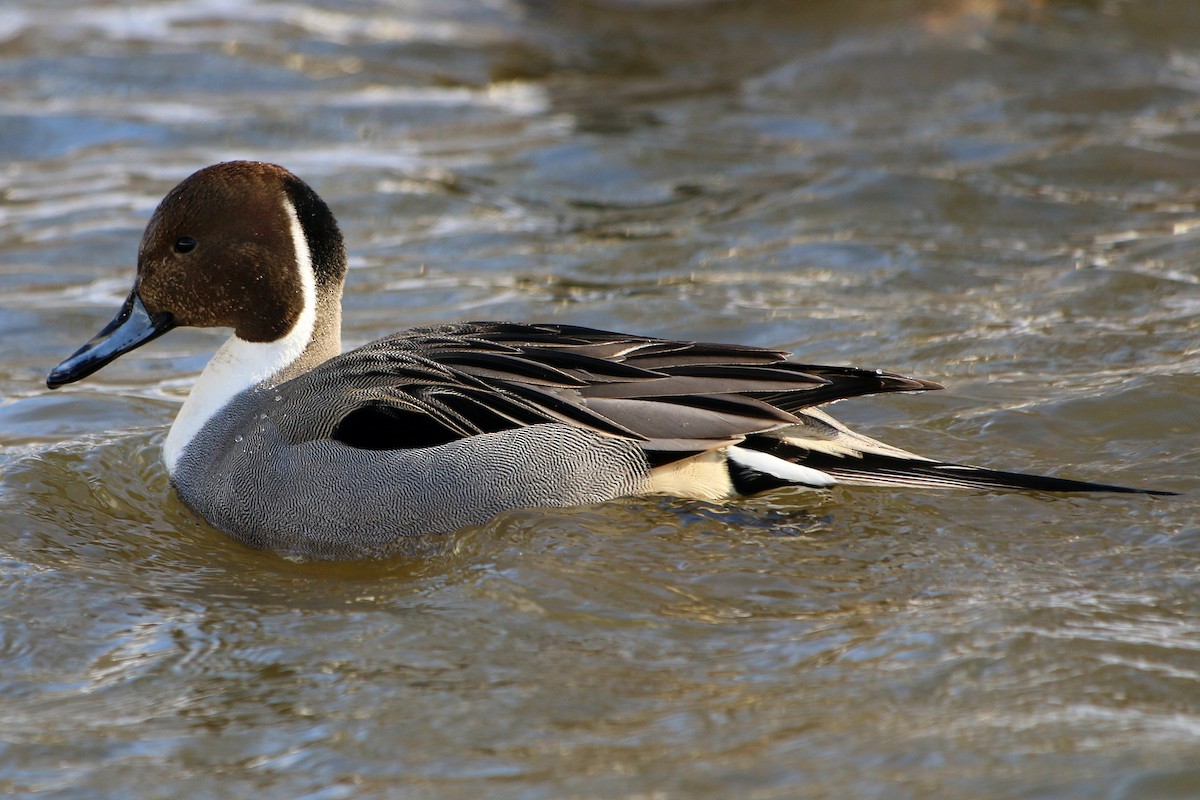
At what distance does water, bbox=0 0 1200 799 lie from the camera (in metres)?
3.43

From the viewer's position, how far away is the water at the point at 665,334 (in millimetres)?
3428

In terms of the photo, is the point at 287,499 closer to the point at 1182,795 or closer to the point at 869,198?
the point at 1182,795

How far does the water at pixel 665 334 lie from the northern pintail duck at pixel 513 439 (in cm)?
12

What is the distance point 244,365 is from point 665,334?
2.15 meters

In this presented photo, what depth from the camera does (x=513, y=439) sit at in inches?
177

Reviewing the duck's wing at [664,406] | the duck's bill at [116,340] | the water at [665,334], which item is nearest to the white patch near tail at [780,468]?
the duck's wing at [664,406]

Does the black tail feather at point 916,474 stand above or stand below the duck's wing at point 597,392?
below

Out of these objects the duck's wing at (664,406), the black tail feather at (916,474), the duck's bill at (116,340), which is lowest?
the black tail feather at (916,474)

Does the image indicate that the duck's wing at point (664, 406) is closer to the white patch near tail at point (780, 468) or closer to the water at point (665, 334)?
the white patch near tail at point (780, 468)

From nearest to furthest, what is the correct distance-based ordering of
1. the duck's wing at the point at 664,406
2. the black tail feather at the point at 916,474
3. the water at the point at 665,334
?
1. the water at the point at 665,334
2. the black tail feather at the point at 916,474
3. the duck's wing at the point at 664,406

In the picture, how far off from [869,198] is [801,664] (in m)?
4.74

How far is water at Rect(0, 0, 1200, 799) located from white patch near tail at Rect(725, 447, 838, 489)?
12 cm

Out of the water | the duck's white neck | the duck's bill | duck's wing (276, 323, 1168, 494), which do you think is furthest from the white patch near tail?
the duck's bill

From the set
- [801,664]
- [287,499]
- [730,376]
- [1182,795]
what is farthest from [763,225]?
[1182,795]
